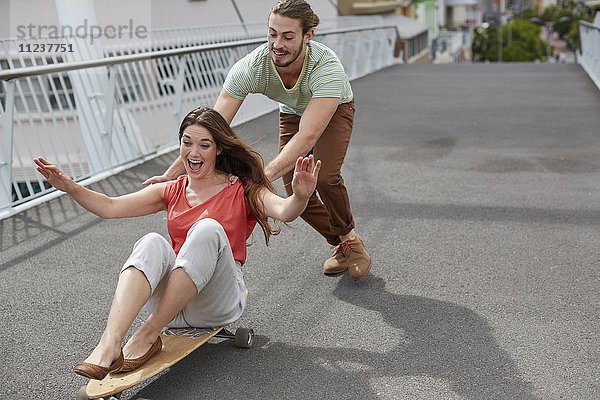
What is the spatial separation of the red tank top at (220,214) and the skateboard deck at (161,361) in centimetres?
38

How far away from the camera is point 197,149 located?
415 cm

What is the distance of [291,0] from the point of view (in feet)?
14.9

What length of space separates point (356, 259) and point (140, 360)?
1904mm

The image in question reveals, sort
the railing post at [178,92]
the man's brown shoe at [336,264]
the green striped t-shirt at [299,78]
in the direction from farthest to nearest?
the railing post at [178,92]
the man's brown shoe at [336,264]
the green striped t-shirt at [299,78]

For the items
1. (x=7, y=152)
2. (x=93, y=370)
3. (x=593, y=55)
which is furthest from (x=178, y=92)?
(x=593, y=55)

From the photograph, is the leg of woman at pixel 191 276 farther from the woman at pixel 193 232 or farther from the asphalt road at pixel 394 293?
the asphalt road at pixel 394 293

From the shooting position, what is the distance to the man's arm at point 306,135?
4453 mm

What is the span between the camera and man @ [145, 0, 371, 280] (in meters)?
4.51

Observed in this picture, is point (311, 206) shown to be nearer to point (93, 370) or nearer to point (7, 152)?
point (93, 370)

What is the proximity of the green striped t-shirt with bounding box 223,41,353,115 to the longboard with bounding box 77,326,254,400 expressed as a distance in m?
1.25

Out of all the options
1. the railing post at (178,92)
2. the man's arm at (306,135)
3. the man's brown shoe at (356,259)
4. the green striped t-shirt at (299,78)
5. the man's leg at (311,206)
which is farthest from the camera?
the railing post at (178,92)

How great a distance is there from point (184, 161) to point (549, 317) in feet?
6.49

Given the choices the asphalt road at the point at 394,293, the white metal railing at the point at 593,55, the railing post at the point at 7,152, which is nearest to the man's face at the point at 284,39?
the asphalt road at the point at 394,293

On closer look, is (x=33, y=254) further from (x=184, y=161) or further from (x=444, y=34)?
(x=444, y=34)
